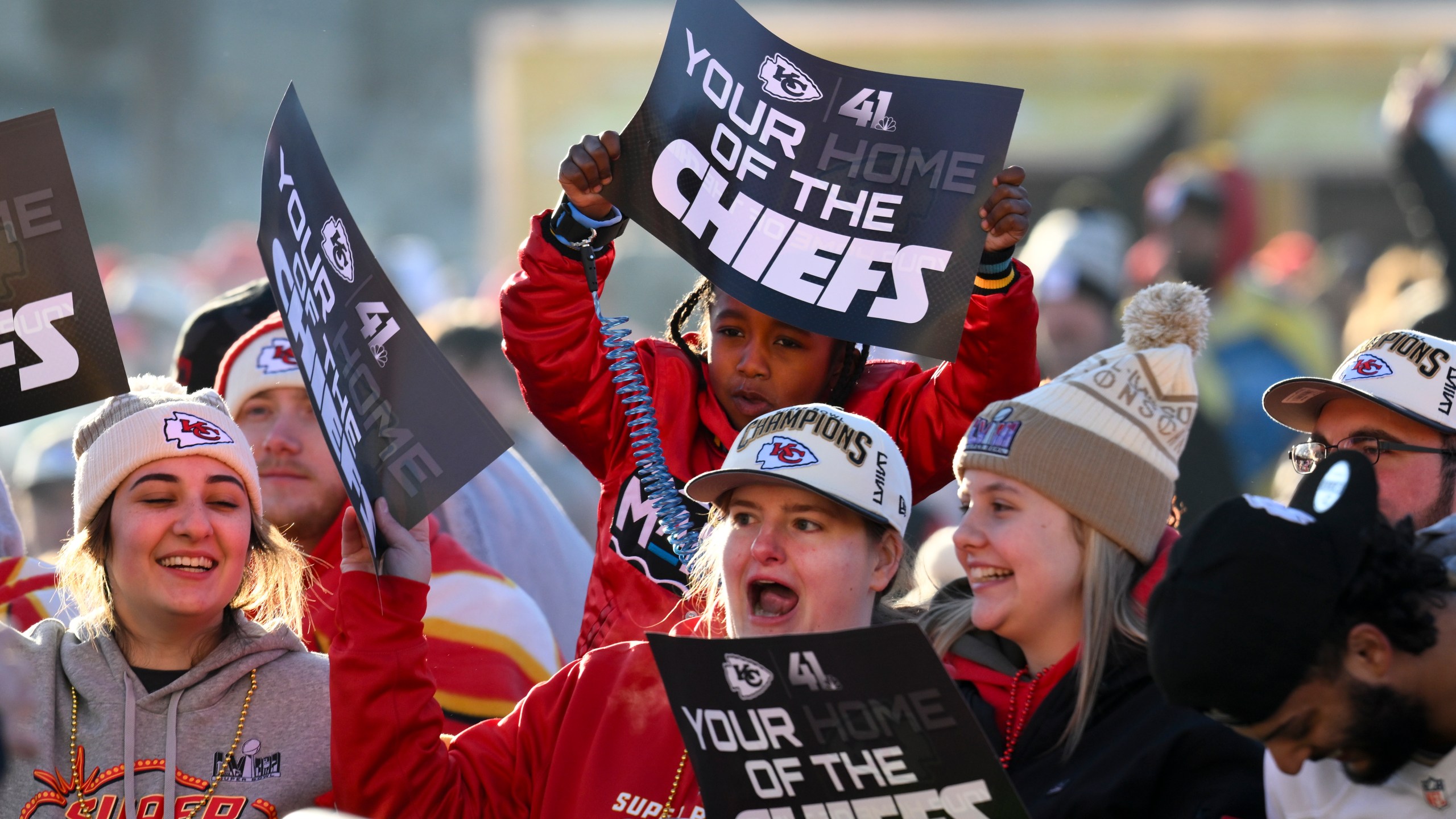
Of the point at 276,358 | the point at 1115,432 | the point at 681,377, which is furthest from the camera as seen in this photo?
the point at 276,358

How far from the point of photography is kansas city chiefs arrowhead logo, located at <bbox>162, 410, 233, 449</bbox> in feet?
10.9

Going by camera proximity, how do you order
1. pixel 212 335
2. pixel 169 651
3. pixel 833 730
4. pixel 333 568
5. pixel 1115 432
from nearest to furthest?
pixel 833 730 → pixel 1115 432 → pixel 169 651 → pixel 333 568 → pixel 212 335

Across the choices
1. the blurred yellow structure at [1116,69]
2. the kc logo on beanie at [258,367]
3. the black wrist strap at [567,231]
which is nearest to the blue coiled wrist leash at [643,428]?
the black wrist strap at [567,231]

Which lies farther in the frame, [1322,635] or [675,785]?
[675,785]

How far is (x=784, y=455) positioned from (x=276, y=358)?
5.68ft

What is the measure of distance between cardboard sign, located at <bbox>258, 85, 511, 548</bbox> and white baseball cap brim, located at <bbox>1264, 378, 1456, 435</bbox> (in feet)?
5.16

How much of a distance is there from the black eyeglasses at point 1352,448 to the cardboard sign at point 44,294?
2.25 metres

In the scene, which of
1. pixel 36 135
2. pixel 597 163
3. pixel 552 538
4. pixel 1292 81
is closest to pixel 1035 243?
pixel 552 538

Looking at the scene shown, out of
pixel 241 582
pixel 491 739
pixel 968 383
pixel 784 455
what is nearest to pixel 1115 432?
pixel 968 383

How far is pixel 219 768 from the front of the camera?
10.3ft

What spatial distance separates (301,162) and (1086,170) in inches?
468

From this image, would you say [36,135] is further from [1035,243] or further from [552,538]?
[1035,243]

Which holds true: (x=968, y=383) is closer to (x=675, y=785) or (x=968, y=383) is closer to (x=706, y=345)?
(x=706, y=345)

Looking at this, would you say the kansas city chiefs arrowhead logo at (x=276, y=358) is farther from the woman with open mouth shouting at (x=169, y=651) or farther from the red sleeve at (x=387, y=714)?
the red sleeve at (x=387, y=714)
